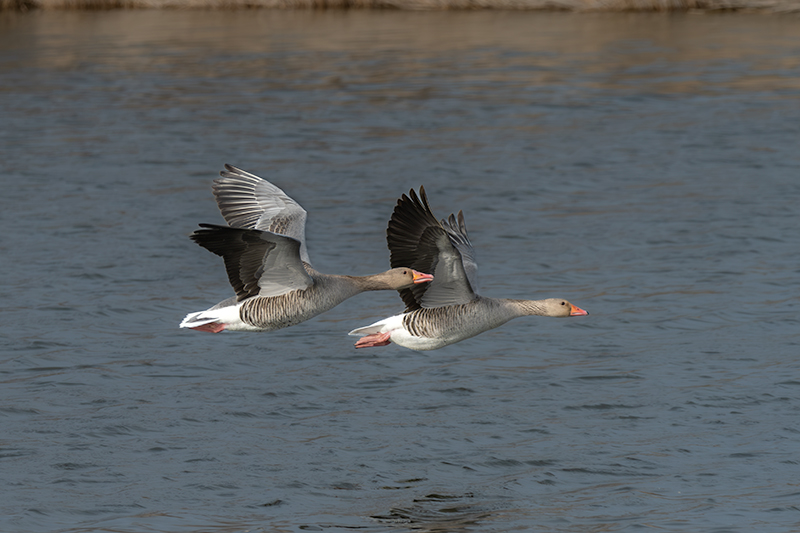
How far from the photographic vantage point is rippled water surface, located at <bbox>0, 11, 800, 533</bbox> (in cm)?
1405

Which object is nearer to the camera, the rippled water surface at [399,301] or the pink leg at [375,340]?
the pink leg at [375,340]

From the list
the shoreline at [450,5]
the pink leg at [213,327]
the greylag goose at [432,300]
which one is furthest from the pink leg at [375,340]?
the shoreline at [450,5]

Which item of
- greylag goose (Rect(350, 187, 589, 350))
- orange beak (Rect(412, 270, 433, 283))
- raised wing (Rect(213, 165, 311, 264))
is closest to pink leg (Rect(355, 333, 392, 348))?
greylag goose (Rect(350, 187, 589, 350))

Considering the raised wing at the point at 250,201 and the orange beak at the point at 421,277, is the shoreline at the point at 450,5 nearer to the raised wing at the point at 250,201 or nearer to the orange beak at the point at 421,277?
the raised wing at the point at 250,201

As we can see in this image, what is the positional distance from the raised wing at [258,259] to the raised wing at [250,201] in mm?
1696

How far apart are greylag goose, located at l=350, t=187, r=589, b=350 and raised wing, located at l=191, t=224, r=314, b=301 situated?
0.90 m

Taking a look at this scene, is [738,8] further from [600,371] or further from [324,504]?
[324,504]

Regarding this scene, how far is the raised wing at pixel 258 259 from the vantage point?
12797mm

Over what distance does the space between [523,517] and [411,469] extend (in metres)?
1.65

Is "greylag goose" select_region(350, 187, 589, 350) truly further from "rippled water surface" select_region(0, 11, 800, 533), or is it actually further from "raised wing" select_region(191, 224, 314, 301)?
"rippled water surface" select_region(0, 11, 800, 533)

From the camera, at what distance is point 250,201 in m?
15.6

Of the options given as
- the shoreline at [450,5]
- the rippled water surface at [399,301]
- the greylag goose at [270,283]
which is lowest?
the rippled water surface at [399,301]

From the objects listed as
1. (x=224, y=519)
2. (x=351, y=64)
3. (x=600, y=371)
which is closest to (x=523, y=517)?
(x=224, y=519)

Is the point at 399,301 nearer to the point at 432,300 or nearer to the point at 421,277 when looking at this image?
the point at 432,300
